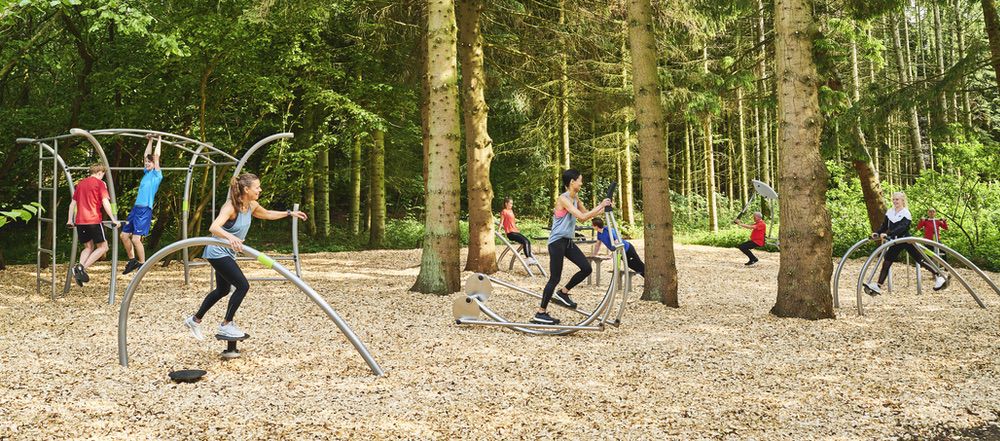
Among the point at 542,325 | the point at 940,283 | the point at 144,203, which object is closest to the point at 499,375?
the point at 542,325

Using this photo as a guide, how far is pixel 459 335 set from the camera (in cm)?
687

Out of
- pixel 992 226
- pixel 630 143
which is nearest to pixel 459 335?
pixel 992 226

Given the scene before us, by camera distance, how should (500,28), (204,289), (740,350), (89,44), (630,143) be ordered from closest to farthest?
1. (740,350)
2. (204,289)
3. (89,44)
4. (500,28)
5. (630,143)

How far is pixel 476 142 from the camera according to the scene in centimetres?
1160

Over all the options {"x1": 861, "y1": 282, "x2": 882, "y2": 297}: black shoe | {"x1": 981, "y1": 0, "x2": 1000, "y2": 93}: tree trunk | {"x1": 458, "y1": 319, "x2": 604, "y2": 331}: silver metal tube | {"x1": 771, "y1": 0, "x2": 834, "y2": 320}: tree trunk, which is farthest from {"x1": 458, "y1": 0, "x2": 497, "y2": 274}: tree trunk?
{"x1": 981, "y1": 0, "x2": 1000, "y2": 93}: tree trunk

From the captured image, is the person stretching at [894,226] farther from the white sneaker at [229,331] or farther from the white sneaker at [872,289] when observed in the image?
the white sneaker at [229,331]

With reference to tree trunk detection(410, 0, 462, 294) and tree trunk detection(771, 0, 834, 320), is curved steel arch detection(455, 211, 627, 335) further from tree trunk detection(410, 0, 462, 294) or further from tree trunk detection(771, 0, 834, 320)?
tree trunk detection(771, 0, 834, 320)

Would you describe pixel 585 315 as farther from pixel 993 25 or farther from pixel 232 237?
pixel 993 25

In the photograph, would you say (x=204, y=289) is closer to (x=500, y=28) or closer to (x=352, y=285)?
(x=352, y=285)

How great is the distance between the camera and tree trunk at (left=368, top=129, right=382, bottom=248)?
1864 centimetres

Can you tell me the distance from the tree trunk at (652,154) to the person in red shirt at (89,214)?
651 centimetres

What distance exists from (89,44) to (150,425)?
40.2 ft

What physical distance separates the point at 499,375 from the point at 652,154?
411 cm

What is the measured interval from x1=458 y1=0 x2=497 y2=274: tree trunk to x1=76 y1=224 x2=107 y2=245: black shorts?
5.29 metres
